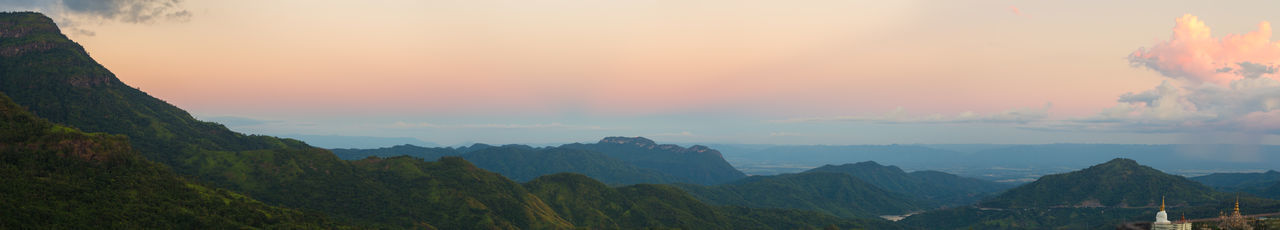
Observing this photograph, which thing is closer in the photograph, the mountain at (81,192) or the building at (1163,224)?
the building at (1163,224)

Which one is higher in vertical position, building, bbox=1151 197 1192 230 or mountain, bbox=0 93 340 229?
building, bbox=1151 197 1192 230

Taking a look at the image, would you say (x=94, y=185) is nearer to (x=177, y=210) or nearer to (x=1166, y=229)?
(x=177, y=210)

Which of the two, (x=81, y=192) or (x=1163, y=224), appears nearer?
(x=1163, y=224)

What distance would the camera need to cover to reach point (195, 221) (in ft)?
582

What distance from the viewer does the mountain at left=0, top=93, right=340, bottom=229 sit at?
152 m

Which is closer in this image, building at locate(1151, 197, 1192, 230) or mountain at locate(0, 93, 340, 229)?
building at locate(1151, 197, 1192, 230)

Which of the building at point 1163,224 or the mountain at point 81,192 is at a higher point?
the building at point 1163,224

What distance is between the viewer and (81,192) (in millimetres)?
168500

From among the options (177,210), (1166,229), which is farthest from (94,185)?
(1166,229)

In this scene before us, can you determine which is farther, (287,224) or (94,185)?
(287,224)

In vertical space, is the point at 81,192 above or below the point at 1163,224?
below

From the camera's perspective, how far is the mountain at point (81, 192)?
15238 cm

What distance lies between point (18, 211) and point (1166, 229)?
246m

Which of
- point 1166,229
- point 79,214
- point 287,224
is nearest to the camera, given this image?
point 1166,229
